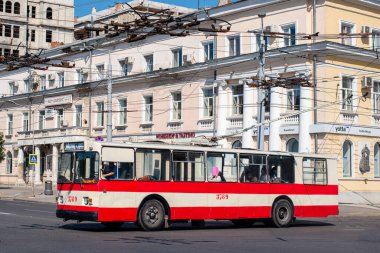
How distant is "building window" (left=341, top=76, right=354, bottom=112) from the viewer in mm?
41031

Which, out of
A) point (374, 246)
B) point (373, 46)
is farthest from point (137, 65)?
point (374, 246)

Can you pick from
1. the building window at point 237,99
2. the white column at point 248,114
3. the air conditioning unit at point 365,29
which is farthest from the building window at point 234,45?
the air conditioning unit at point 365,29

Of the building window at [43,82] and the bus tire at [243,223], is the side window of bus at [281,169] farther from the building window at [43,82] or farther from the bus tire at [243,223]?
the building window at [43,82]

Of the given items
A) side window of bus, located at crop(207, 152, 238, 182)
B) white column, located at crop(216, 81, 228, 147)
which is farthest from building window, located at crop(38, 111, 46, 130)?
side window of bus, located at crop(207, 152, 238, 182)

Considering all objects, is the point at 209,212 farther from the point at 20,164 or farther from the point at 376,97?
the point at 20,164

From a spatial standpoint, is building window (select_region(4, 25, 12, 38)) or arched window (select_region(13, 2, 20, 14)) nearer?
building window (select_region(4, 25, 12, 38))

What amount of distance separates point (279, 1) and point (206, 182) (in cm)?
2196

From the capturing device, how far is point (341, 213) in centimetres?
3338

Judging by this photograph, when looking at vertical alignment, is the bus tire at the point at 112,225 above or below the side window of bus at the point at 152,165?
below

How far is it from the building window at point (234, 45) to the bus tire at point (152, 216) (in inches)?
971

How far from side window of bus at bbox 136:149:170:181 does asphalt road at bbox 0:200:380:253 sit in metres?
1.62

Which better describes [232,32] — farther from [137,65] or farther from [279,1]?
[137,65]

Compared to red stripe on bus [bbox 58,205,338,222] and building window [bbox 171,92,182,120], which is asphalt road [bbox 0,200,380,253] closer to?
red stripe on bus [bbox 58,205,338,222]

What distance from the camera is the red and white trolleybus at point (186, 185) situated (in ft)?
65.7
